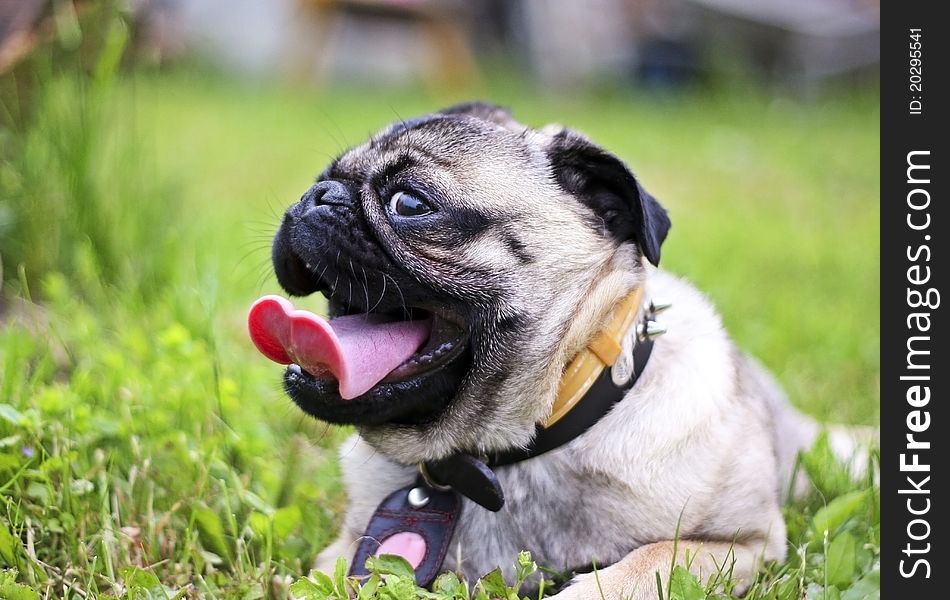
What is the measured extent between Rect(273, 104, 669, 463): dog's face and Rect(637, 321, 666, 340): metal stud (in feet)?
0.42

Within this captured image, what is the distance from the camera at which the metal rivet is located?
2.61 meters

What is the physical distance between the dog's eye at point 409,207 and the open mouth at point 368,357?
0.22 m

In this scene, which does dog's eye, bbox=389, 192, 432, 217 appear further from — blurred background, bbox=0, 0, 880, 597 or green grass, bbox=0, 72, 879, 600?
blurred background, bbox=0, 0, 880, 597

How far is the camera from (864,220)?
714 cm

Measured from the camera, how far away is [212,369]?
3.22 meters

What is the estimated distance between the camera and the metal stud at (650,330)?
259 centimetres

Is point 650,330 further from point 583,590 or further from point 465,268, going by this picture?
point 583,590

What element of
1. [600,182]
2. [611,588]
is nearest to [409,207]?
[600,182]

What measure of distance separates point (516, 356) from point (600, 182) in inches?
22.4

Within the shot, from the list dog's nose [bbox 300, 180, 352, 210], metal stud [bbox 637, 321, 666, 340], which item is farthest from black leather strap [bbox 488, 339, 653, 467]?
dog's nose [bbox 300, 180, 352, 210]

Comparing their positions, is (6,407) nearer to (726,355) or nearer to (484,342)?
(484,342)

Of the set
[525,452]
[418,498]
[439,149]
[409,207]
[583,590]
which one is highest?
[439,149]
